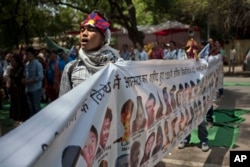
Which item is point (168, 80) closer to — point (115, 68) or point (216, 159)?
point (115, 68)

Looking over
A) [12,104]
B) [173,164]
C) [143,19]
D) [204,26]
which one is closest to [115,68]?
[173,164]

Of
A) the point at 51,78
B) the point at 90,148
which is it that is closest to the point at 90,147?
the point at 90,148

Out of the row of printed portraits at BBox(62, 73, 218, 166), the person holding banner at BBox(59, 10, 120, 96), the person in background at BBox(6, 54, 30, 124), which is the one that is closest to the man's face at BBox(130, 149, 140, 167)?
the row of printed portraits at BBox(62, 73, 218, 166)

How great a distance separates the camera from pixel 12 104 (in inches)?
334

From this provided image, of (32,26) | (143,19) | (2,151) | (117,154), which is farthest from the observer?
(143,19)

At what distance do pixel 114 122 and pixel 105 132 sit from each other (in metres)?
0.17

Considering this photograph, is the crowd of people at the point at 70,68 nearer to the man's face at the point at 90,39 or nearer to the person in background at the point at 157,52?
the man's face at the point at 90,39

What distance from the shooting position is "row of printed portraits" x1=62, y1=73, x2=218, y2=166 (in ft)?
7.63

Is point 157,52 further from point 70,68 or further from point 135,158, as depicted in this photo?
point 135,158

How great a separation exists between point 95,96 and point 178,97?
1983mm

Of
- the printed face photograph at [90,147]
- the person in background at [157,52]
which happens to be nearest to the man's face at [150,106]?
the printed face photograph at [90,147]

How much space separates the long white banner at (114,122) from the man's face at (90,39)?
15.3 inches

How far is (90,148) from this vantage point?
7.20 ft

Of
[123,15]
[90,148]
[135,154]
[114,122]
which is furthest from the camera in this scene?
[123,15]
